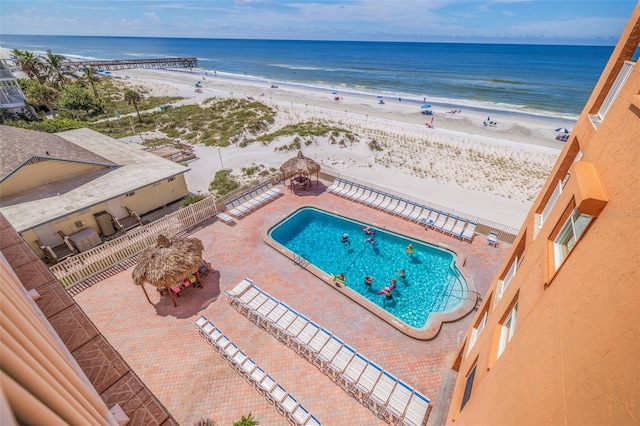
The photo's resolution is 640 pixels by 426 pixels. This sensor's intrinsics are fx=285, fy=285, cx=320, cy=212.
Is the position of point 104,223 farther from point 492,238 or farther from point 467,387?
point 492,238

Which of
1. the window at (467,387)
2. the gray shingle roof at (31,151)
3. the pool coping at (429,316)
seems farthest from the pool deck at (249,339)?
the gray shingle roof at (31,151)

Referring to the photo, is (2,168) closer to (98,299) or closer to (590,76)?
(98,299)

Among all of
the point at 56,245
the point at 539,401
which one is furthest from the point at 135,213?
the point at 539,401

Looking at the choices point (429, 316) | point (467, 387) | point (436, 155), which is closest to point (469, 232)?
point (429, 316)

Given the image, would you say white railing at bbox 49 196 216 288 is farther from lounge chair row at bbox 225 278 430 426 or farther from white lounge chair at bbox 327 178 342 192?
white lounge chair at bbox 327 178 342 192

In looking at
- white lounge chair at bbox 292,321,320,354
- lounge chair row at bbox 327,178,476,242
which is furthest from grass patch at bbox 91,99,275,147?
white lounge chair at bbox 292,321,320,354
